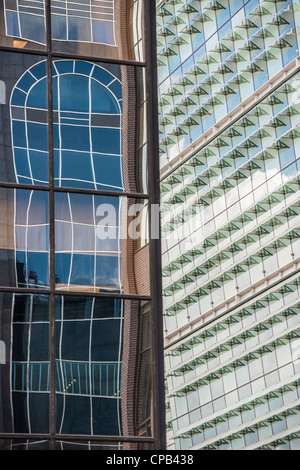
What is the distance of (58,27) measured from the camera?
11750 mm

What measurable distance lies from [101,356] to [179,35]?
45507 millimetres

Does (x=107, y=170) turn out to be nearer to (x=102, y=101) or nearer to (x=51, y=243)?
(x=102, y=101)

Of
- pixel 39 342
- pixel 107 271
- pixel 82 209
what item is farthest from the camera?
pixel 82 209

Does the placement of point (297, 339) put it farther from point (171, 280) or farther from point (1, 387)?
point (1, 387)

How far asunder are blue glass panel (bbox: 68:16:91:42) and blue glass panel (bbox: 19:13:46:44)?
33cm

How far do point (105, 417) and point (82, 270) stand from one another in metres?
1.61

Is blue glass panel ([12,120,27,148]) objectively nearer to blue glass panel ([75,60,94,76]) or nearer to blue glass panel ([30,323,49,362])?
blue glass panel ([75,60,94,76])

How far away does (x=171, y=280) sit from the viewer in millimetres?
57094

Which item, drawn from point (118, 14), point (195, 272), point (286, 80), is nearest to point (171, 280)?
point (195, 272)

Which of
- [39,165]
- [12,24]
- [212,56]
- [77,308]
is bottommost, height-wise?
[77,308]

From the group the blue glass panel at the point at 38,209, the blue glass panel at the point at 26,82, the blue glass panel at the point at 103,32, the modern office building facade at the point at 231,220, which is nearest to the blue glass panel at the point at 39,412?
the blue glass panel at the point at 38,209

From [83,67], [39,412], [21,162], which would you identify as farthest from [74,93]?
[39,412]

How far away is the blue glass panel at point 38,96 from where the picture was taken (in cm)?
1143

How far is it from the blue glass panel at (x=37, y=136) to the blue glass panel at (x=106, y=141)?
545 millimetres
